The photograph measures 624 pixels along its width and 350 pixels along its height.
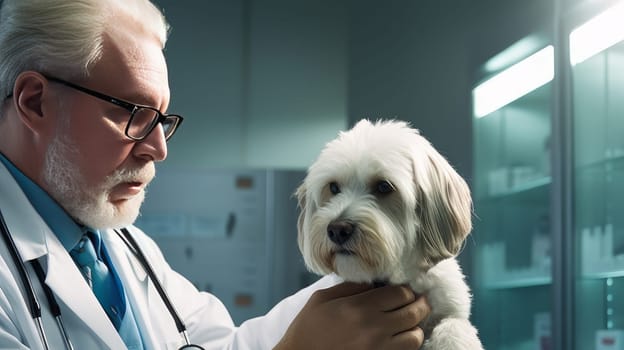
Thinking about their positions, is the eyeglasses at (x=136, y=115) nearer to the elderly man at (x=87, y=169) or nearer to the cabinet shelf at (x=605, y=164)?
the elderly man at (x=87, y=169)

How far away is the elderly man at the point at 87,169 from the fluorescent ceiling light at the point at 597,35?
4.79ft

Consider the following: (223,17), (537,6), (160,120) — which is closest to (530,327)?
(537,6)

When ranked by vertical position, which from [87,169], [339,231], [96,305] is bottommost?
[96,305]

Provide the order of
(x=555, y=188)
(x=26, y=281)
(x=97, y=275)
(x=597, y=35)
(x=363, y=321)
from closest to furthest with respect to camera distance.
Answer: (x=26, y=281), (x=363, y=321), (x=97, y=275), (x=597, y=35), (x=555, y=188)

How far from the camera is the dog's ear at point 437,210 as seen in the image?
1566 millimetres

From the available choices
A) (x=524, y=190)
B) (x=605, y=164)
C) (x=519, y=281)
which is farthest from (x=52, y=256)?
(x=519, y=281)

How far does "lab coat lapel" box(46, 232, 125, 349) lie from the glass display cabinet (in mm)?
1810

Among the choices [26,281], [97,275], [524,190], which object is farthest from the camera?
[524,190]

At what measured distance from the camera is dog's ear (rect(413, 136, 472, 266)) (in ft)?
5.14

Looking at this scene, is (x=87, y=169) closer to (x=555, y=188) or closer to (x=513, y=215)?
(x=555, y=188)

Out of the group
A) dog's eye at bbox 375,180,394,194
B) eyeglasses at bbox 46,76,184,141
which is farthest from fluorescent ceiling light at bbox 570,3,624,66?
eyeglasses at bbox 46,76,184,141

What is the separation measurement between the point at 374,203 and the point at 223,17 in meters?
4.28

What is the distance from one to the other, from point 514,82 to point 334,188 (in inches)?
79.4

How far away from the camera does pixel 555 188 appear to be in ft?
9.61
